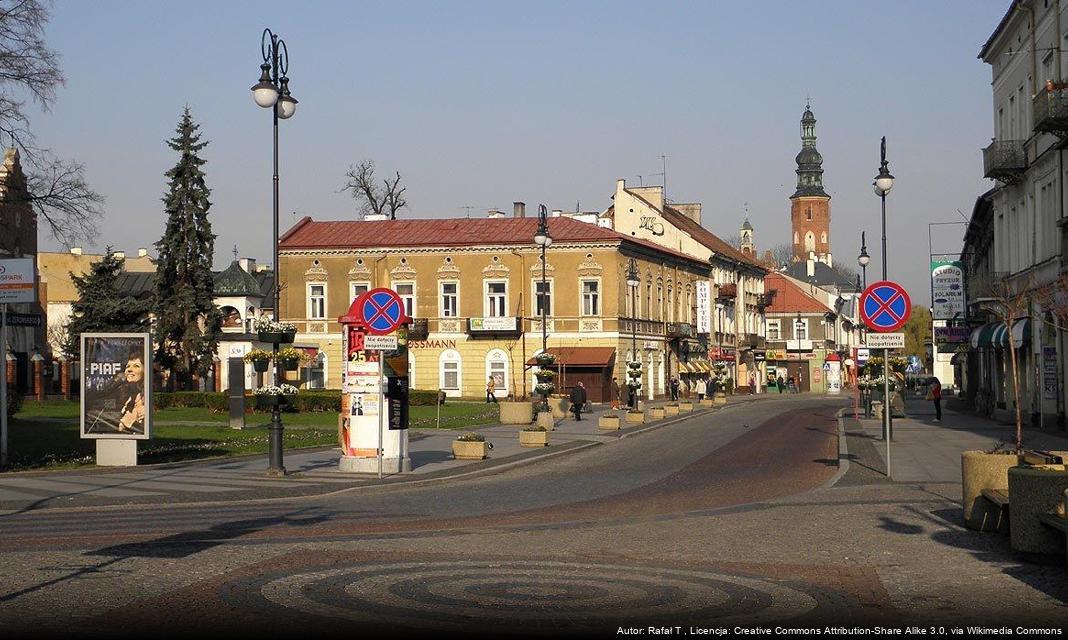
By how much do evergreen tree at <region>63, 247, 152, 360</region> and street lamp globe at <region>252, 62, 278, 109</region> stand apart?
46.3 meters

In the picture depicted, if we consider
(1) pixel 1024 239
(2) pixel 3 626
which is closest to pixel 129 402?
(2) pixel 3 626

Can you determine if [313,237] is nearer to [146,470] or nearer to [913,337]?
[146,470]

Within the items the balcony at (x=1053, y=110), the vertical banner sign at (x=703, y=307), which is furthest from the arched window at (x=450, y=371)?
the balcony at (x=1053, y=110)

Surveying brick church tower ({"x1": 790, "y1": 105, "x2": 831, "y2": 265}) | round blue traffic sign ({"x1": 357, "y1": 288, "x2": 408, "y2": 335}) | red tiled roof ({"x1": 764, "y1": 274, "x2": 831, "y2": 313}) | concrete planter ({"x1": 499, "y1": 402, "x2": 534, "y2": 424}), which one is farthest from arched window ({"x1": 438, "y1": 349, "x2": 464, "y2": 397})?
brick church tower ({"x1": 790, "y1": 105, "x2": 831, "y2": 265})

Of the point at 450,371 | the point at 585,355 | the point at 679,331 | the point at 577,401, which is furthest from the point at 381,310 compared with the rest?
the point at 679,331

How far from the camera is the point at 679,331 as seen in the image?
84438mm

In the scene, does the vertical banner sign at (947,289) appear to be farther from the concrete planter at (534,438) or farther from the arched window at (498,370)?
the arched window at (498,370)

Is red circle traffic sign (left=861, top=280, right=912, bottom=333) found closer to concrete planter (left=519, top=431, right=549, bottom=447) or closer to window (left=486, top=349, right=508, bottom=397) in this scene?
concrete planter (left=519, top=431, right=549, bottom=447)

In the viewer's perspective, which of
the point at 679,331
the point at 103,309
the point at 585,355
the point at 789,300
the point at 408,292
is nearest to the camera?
the point at 103,309

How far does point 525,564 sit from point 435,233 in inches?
2631

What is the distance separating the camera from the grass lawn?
29.2 metres

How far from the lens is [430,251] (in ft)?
253

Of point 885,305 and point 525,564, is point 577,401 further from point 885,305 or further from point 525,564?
point 525,564

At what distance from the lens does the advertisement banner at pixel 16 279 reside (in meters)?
25.7
